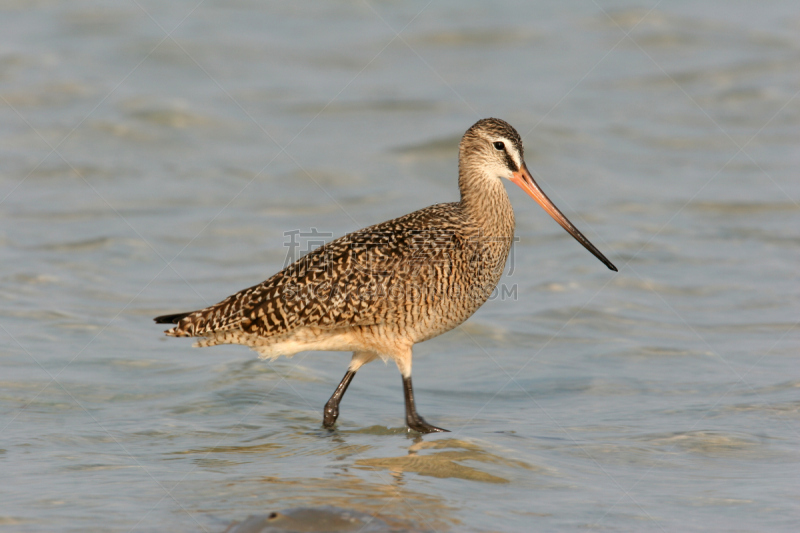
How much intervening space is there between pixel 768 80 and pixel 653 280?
24.6 feet

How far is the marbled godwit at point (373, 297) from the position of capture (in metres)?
5.96

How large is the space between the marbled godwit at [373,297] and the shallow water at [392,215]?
23.9 inches

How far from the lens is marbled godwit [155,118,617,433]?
19.6 ft

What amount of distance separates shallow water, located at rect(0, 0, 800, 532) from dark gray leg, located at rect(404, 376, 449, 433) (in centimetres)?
10

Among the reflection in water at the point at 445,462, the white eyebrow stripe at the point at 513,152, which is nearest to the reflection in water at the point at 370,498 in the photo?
the reflection in water at the point at 445,462

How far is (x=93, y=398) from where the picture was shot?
6.62 metres

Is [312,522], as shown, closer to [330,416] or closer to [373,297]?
[373,297]

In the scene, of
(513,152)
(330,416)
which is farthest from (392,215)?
(330,416)

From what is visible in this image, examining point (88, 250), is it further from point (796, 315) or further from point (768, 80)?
point (768, 80)

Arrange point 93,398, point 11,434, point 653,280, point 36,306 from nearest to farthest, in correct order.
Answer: point 11,434 → point 93,398 → point 36,306 → point 653,280

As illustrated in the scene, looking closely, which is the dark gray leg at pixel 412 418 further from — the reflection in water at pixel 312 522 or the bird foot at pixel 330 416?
the reflection in water at pixel 312 522

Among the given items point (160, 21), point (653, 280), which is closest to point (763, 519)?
point (653, 280)

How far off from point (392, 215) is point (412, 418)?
5.25 meters

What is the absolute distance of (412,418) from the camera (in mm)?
6094
